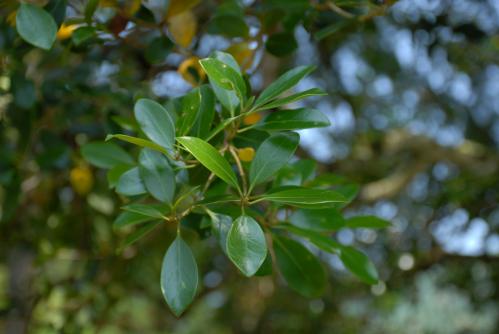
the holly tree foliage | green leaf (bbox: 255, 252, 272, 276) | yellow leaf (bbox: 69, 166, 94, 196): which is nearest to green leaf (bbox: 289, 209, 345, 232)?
the holly tree foliage

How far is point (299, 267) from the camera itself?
85 cm

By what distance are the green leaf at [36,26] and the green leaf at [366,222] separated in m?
0.44

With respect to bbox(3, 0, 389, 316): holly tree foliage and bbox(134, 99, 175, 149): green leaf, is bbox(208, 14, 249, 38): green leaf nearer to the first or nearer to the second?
bbox(3, 0, 389, 316): holly tree foliage

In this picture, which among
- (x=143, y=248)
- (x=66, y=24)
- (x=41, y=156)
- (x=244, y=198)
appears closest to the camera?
(x=244, y=198)

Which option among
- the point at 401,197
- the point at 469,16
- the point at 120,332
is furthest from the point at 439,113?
the point at 120,332

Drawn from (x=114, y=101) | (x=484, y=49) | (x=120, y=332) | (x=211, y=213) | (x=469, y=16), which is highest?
(x=211, y=213)

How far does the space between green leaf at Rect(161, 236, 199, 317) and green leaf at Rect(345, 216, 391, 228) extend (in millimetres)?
258

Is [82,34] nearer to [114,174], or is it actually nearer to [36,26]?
[36,26]

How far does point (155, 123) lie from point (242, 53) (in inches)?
17.1

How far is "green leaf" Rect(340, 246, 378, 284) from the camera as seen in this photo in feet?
2.80

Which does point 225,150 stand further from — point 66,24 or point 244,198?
point 66,24

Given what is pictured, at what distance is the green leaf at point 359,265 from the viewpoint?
0.85 meters

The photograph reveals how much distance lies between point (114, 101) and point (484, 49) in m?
1.81

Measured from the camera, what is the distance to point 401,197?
2.87m
